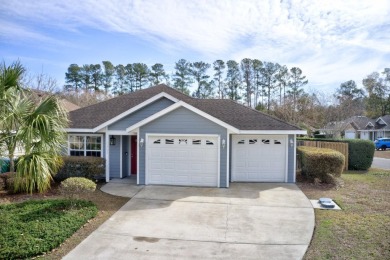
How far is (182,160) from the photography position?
487 inches

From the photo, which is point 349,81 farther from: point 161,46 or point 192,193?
point 192,193

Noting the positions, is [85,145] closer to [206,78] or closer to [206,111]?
[206,111]

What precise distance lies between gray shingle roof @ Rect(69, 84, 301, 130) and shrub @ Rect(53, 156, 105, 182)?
6.29ft

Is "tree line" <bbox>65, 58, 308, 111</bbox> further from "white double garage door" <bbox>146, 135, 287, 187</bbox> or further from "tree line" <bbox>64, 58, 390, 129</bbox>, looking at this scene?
"white double garage door" <bbox>146, 135, 287, 187</bbox>

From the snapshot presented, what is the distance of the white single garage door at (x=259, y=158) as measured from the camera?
43.9 ft

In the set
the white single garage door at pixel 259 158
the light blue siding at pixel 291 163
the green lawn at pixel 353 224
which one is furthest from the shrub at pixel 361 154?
the white single garage door at pixel 259 158

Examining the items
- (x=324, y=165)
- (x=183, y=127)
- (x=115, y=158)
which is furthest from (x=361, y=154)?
(x=115, y=158)

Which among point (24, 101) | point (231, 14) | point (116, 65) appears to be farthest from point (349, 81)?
point (24, 101)

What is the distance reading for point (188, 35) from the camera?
48.3ft

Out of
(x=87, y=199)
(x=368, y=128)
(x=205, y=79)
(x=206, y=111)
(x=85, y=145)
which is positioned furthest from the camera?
(x=368, y=128)

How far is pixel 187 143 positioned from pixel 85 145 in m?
5.59

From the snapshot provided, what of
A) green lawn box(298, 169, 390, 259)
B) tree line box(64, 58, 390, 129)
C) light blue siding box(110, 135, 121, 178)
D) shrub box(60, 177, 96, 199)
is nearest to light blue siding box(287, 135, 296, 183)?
green lawn box(298, 169, 390, 259)

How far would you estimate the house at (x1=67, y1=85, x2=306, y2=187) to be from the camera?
1213 centimetres

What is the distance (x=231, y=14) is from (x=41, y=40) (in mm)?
12233
